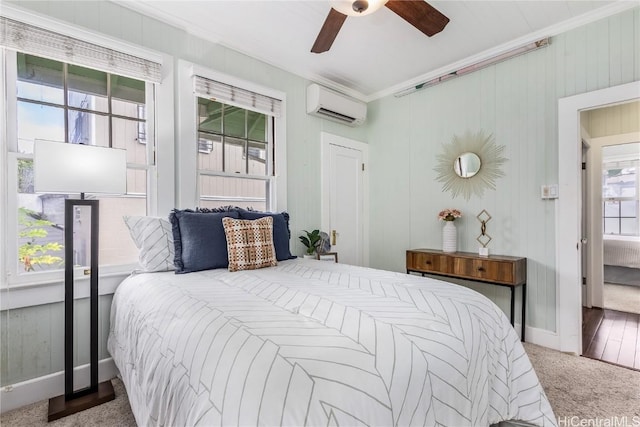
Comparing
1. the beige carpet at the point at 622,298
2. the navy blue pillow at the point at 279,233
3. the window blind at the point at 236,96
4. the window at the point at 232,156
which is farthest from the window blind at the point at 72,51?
the beige carpet at the point at 622,298

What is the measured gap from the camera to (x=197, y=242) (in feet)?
6.89

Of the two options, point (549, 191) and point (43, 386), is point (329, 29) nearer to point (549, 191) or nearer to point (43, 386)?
point (549, 191)

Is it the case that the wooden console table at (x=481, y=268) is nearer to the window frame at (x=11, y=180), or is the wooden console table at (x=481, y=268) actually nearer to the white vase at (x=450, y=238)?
the white vase at (x=450, y=238)

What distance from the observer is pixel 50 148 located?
63.3 inches

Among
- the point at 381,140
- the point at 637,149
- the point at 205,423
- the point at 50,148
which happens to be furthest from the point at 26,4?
the point at 637,149

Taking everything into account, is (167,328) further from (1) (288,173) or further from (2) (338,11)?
(1) (288,173)

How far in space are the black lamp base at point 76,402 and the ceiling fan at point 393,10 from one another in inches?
105

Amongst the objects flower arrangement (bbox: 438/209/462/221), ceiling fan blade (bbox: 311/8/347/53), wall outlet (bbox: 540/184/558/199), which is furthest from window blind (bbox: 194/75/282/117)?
wall outlet (bbox: 540/184/558/199)

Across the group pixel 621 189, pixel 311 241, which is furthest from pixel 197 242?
pixel 621 189

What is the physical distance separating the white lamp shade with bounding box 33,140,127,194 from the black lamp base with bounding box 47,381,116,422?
1.21 metres

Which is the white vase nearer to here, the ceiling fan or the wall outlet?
the wall outlet

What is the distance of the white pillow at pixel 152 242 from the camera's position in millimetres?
2072

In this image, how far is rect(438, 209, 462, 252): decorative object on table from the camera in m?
3.17

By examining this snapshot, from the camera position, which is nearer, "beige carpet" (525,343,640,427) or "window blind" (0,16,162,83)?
"beige carpet" (525,343,640,427)
